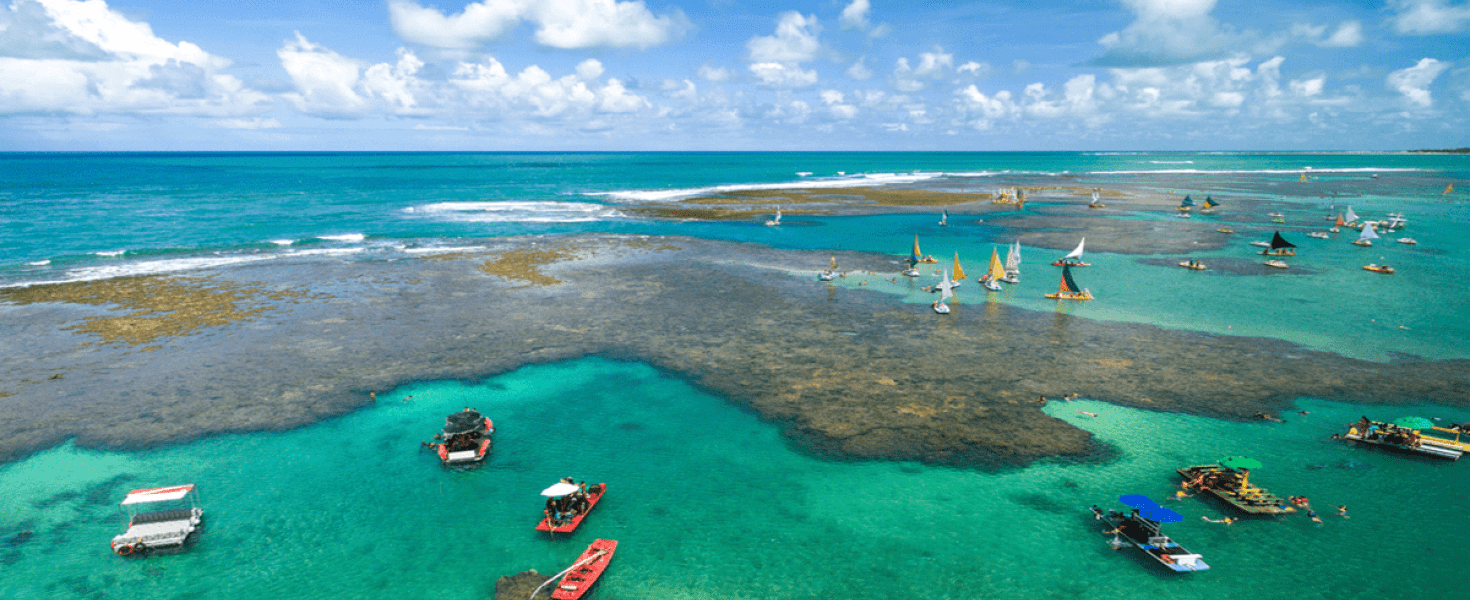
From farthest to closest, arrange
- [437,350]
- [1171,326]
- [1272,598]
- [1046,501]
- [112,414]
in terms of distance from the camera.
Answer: [1171,326] < [437,350] < [112,414] < [1046,501] < [1272,598]

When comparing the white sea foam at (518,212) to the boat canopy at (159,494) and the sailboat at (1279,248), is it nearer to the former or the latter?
the boat canopy at (159,494)

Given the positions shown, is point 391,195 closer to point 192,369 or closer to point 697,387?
point 192,369

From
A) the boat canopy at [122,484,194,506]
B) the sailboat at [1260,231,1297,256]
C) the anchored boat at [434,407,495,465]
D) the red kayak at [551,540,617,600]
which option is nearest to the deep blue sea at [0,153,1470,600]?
the red kayak at [551,540,617,600]

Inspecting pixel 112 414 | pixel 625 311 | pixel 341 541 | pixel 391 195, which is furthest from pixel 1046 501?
pixel 391 195

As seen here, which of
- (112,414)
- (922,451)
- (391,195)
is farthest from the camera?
(391,195)

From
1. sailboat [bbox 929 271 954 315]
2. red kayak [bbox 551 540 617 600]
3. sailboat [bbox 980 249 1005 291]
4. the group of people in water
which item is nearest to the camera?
red kayak [bbox 551 540 617 600]

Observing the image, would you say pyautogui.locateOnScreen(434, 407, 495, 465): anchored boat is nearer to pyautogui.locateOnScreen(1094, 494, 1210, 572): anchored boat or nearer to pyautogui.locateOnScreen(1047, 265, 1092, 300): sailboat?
pyautogui.locateOnScreen(1094, 494, 1210, 572): anchored boat

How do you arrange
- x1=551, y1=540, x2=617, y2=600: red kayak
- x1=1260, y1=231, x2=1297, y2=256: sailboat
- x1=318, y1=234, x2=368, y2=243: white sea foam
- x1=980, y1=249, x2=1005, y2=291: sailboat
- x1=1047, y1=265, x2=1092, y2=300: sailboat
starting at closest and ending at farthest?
x1=551, y1=540, x2=617, y2=600: red kayak < x1=1047, y1=265, x2=1092, y2=300: sailboat < x1=980, y1=249, x2=1005, y2=291: sailboat < x1=1260, y1=231, x2=1297, y2=256: sailboat < x1=318, y1=234, x2=368, y2=243: white sea foam
